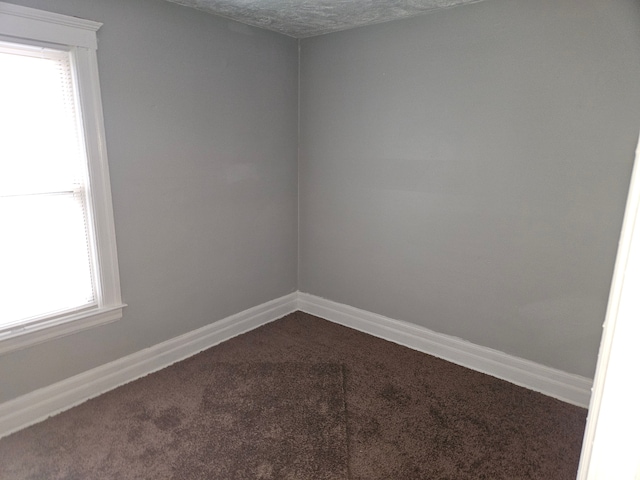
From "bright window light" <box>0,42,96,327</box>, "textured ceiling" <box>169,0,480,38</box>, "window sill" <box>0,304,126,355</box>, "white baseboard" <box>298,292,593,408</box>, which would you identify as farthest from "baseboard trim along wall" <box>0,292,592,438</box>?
"textured ceiling" <box>169,0,480,38</box>

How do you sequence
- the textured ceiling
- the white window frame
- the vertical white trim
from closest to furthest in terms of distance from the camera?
1. the vertical white trim
2. the white window frame
3. the textured ceiling

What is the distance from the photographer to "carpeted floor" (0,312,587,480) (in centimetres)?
192

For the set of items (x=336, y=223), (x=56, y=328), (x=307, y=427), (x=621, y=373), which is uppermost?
(x=621, y=373)

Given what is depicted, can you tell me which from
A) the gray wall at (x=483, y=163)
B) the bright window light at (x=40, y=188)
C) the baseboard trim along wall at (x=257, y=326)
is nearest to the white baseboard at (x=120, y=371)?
the baseboard trim along wall at (x=257, y=326)

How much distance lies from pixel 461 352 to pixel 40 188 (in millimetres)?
2770

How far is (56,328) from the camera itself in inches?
87.9

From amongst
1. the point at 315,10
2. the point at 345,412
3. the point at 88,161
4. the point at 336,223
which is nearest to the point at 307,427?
the point at 345,412

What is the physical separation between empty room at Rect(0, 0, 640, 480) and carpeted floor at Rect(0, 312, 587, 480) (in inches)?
0.5

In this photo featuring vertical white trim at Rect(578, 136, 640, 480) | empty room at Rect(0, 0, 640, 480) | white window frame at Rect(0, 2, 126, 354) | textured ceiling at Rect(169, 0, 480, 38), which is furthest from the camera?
textured ceiling at Rect(169, 0, 480, 38)

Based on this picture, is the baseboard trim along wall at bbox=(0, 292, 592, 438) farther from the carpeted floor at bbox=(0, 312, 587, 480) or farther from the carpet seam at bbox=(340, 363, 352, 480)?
the carpet seam at bbox=(340, 363, 352, 480)

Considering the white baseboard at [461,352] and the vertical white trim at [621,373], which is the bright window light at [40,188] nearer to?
the white baseboard at [461,352]

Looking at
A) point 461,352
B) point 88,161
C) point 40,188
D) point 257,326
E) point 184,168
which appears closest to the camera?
point 40,188

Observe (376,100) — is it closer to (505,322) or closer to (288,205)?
Result: (288,205)

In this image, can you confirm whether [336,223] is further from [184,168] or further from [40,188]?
[40,188]
